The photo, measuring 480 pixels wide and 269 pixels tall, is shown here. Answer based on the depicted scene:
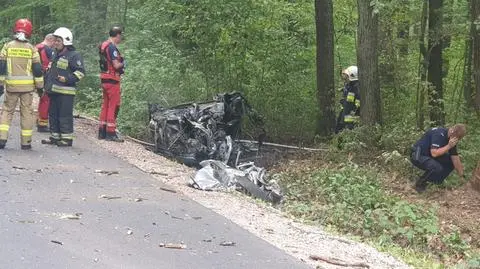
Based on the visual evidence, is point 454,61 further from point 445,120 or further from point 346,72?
point 346,72

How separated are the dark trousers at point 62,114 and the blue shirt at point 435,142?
19.4 feet

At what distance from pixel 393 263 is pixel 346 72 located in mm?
7105

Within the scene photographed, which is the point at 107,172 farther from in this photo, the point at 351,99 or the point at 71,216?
the point at 351,99

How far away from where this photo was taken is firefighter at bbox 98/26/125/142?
1104cm

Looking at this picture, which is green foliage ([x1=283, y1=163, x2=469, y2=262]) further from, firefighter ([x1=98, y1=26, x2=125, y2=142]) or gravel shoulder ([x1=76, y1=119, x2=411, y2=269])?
firefighter ([x1=98, y1=26, x2=125, y2=142])

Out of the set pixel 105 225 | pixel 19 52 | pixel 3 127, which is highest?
pixel 19 52

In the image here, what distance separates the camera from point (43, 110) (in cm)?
1148

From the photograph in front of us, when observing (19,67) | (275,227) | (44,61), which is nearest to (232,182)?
(275,227)

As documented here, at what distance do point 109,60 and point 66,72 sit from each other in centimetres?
117

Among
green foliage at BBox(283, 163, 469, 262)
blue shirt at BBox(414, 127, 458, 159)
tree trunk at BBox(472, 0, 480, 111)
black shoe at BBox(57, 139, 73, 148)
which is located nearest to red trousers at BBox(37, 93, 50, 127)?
black shoe at BBox(57, 139, 73, 148)

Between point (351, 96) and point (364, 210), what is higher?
point (351, 96)

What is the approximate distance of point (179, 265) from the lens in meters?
5.20

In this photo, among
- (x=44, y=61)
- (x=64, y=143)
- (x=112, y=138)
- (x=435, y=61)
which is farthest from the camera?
(x=435, y=61)

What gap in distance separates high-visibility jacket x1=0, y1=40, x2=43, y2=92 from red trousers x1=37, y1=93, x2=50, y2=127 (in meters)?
1.80
